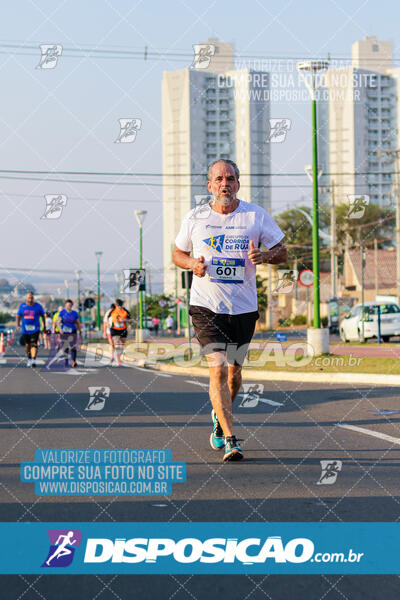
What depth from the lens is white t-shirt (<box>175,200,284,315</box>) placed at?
669cm

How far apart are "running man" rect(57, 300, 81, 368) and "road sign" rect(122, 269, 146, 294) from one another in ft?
33.2

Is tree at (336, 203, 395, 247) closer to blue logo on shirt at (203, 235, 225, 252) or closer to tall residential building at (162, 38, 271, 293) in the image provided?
tall residential building at (162, 38, 271, 293)

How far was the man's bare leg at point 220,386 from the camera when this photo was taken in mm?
6691

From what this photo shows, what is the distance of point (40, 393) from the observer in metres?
13.2

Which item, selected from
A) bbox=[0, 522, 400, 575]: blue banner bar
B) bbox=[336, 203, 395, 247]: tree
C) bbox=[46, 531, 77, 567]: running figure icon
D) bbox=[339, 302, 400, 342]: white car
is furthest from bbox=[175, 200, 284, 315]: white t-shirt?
bbox=[336, 203, 395, 247]: tree

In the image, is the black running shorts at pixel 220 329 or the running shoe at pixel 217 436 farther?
the running shoe at pixel 217 436

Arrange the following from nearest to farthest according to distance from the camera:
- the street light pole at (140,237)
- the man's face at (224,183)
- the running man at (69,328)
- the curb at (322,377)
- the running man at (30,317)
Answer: the man's face at (224,183) → the curb at (322,377) → the running man at (30,317) → the running man at (69,328) → the street light pole at (140,237)

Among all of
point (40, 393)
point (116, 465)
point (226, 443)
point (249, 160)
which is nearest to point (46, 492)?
point (116, 465)

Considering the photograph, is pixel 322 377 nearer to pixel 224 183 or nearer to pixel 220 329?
pixel 220 329

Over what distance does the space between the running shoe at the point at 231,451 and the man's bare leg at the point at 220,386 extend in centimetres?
18

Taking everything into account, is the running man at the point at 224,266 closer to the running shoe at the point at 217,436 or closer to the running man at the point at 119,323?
the running shoe at the point at 217,436

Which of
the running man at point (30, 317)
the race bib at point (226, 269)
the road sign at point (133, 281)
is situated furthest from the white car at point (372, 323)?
the race bib at point (226, 269)

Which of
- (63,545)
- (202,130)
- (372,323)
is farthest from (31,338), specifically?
(202,130)

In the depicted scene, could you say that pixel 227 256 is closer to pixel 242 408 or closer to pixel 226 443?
pixel 226 443
